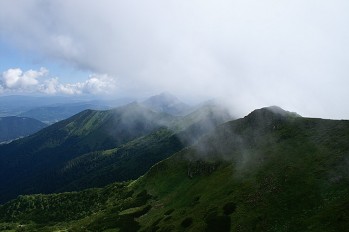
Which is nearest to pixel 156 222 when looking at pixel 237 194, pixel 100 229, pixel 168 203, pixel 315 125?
pixel 168 203

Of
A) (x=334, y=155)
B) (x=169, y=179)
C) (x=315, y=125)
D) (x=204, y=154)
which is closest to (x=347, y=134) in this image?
(x=334, y=155)

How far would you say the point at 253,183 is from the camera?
88.2m

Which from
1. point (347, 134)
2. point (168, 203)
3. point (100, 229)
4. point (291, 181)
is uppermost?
point (347, 134)

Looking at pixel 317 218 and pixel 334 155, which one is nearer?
pixel 317 218

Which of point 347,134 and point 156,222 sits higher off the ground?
point 347,134

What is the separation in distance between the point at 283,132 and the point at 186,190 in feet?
122

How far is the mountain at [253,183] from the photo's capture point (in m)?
67.6

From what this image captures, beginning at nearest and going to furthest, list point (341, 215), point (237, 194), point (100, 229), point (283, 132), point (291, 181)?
point (341, 215), point (291, 181), point (237, 194), point (283, 132), point (100, 229)

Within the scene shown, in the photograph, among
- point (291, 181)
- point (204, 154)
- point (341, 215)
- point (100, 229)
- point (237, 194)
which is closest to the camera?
point (341, 215)

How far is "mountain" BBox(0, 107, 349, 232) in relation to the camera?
67.6 m

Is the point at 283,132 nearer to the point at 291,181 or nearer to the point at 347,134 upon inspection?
the point at 347,134

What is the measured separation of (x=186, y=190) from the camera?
119875 millimetres

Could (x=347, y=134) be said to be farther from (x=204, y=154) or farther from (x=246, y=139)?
(x=204, y=154)

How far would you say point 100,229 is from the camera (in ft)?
418
